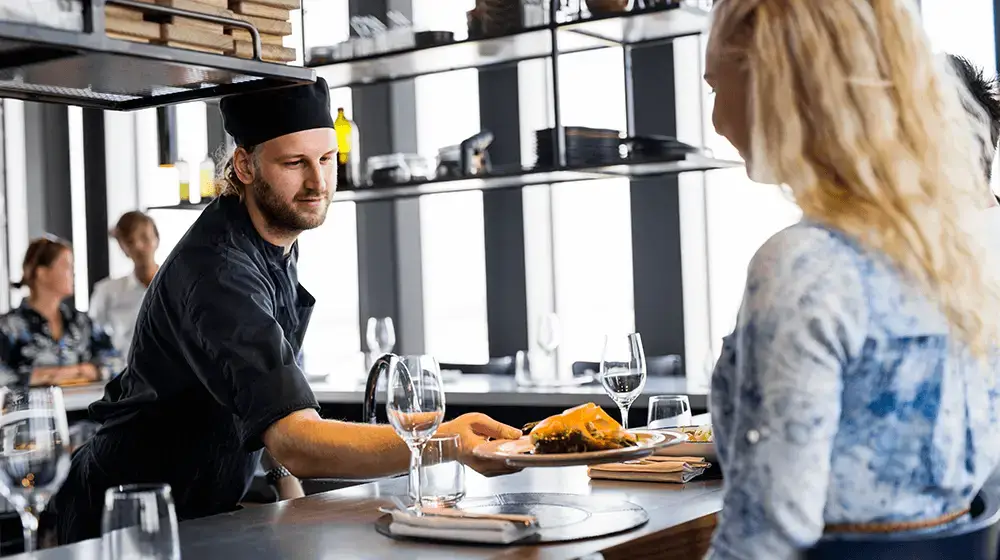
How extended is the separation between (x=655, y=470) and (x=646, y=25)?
2.57 m

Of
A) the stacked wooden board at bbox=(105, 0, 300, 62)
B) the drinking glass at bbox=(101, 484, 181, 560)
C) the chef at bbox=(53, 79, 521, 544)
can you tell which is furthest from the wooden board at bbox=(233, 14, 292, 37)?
the drinking glass at bbox=(101, 484, 181, 560)

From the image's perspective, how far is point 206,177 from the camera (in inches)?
216

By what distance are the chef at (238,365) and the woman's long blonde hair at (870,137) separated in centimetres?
85

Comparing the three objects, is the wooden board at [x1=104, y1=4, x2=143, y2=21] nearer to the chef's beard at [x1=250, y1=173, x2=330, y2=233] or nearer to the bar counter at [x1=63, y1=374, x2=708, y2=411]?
the chef's beard at [x1=250, y1=173, x2=330, y2=233]

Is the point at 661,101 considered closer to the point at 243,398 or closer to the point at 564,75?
the point at 564,75

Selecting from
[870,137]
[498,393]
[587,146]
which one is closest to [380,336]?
[498,393]

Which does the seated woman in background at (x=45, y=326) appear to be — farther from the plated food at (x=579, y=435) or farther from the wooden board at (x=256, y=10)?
the plated food at (x=579, y=435)

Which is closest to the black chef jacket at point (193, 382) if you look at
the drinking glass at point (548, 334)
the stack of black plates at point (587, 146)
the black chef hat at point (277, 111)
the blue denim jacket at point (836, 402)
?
the black chef hat at point (277, 111)

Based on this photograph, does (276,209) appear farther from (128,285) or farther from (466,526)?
(128,285)

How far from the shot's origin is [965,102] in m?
1.42

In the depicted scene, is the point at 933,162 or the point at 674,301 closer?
the point at 933,162

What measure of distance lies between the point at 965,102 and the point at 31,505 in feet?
4.20

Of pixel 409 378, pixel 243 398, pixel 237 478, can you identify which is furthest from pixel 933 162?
pixel 237 478

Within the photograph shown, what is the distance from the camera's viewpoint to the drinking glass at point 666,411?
7.58ft
